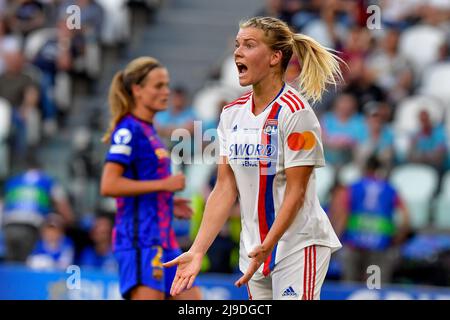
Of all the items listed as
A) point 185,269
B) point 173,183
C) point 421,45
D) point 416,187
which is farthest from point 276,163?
point 421,45

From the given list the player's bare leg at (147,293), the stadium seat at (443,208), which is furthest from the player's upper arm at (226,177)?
the stadium seat at (443,208)

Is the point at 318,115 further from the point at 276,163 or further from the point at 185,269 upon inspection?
the point at 185,269

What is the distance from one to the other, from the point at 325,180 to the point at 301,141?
22.2 ft

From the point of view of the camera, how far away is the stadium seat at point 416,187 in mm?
12914

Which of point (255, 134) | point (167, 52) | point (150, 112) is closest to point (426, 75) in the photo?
point (167, 52)

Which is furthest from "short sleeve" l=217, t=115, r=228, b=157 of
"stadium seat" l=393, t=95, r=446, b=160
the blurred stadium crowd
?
"stadium seat" l=393, t=95, r=446, b=160

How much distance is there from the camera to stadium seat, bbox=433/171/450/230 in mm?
12758

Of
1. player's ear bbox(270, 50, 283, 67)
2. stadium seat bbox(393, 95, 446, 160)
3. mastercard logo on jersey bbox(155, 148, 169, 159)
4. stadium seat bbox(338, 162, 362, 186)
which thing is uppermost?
stadium seat bbox(393, 95, 446, 160)

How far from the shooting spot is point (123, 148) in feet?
25.8

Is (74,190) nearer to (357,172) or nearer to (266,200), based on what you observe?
(357,172)

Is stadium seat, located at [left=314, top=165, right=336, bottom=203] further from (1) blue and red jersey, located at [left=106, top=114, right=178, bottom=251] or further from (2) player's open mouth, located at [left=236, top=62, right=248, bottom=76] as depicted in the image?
(2) player's open mouth, located at [left=236, top=62, right=248, bottom=76]

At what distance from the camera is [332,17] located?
15.1 metres

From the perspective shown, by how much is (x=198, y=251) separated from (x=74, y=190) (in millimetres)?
7735

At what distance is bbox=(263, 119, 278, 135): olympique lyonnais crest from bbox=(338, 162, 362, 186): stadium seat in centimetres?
654
